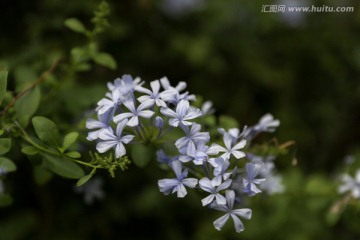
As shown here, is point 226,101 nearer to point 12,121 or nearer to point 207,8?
point 207,8

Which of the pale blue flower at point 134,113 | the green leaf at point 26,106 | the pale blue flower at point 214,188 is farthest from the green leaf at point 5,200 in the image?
the pale blue flower at point 214,188

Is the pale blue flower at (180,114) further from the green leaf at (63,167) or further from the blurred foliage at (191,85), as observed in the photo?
the blurred foliage at (191,85)

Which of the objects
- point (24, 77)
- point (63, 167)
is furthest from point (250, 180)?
point (24, 77)

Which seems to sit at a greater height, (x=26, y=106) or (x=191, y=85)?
(x=26, y=106)

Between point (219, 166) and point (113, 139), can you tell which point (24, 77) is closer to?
point (113, 139)

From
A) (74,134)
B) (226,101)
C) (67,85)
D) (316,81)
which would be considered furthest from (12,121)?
(316,81)

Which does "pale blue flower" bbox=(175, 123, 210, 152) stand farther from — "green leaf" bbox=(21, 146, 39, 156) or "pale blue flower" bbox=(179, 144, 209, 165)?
"green leaf" bbox=(21, 146, 39, 156)

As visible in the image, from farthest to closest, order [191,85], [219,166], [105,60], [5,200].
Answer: [191,85] → [105,60] → [5,200] → [219,166]
